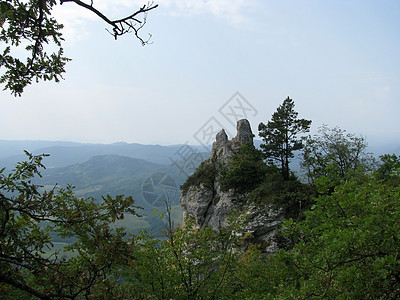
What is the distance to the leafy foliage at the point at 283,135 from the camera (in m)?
26.7

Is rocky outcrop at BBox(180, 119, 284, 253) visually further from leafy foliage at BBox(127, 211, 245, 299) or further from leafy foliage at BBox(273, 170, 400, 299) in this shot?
leafy foliage at BBox(273, 170, 400, 299)

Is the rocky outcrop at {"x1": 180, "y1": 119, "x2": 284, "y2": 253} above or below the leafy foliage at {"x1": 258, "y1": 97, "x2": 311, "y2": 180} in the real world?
below

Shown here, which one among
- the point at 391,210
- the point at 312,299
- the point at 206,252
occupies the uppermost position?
the point at 391,210

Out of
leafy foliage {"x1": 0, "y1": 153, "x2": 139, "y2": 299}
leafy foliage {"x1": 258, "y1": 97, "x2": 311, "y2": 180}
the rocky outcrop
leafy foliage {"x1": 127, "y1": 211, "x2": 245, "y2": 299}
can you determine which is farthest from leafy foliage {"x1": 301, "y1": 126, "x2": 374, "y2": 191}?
leafy foliage {"x1": 0, "y1": 153, "x2": 139, "y2": 299}

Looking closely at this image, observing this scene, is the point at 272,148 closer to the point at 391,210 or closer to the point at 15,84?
the point at 391,210

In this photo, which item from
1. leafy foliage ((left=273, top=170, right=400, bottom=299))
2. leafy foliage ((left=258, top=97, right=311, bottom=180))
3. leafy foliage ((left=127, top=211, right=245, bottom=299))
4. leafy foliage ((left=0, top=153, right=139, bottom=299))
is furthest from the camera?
leafy foliage ((left=258, top=97, right=311, bottom=180))

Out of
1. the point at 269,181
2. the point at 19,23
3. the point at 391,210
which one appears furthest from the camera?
the point at 269,181

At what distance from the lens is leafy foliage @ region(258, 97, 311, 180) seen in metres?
26.7

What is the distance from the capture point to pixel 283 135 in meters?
26.9

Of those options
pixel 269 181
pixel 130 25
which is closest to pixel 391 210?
pixel 130 25

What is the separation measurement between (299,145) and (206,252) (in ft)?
66.4

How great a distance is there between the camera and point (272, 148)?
27.3 meters

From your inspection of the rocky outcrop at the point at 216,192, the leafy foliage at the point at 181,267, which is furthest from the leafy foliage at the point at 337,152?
the leafy foliage at the point at 181,267

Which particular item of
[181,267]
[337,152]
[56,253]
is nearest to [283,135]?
[337,152]
